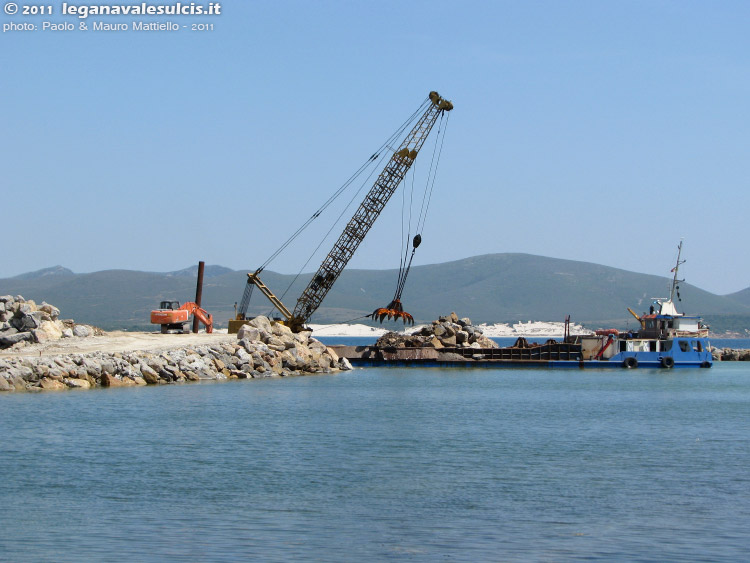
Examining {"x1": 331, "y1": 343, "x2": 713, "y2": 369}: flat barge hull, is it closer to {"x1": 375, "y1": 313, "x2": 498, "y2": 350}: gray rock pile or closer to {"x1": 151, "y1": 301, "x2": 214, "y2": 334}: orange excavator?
{"x1": 375, "y1": 313, "x2": 498, "y2": 350}: gray rock pile

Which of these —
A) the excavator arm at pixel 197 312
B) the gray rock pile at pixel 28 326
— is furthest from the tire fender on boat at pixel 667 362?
the gray rock pile at pixel 28 326

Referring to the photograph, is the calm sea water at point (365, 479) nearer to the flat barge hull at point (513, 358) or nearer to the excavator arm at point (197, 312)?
the flat barge hull at point (513, 358)

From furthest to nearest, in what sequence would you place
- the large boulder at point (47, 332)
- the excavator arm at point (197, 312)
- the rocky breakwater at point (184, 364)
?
the excavator arm at point (197, 312) → the large boulder at point (47, 332) → the rocky breakwater at point (184, 364)

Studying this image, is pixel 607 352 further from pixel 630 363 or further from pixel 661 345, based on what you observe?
pixel 661 345

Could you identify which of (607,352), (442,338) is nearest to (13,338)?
(442,338)

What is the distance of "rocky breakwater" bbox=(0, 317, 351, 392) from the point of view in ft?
145

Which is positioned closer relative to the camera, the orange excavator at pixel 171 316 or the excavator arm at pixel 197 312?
the orange excavator at pixel 171 316

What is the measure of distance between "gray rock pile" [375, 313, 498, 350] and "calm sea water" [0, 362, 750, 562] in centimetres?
2686

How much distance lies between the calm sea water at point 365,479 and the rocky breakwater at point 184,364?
2546mm

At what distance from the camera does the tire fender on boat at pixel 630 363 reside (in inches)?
2688

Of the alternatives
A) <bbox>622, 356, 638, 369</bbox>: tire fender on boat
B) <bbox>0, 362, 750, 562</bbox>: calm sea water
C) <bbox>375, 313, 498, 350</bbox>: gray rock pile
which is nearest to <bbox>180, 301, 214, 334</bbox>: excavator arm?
<bbox>375, 313, 498, 350</bbox>: gray rock pile

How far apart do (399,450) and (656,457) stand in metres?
7.48

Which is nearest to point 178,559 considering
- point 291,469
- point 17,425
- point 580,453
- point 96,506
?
point 96,506

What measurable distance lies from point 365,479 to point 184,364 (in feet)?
97.2
